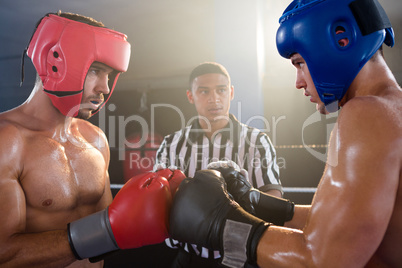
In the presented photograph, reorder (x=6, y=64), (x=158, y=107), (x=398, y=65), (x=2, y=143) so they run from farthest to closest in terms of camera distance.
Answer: (x=158, y=107) → (x=6, y=64) → (x=398, y=65) → (x=2, y=143)

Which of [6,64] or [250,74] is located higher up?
[6,64]

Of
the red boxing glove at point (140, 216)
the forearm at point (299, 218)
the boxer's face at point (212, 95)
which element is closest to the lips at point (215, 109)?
the boxer's face at point (212, 95)

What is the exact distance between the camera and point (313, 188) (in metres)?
3.36

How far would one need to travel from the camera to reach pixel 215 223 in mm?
1045

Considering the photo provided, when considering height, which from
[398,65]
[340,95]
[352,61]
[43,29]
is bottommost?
[340,95]

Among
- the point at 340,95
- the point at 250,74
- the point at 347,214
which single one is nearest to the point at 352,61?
the point at 340,95

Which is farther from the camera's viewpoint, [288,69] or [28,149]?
[288,69]

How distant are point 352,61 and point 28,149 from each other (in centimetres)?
151

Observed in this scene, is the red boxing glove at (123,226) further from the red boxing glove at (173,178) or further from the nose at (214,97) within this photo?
the nose at (214,97)

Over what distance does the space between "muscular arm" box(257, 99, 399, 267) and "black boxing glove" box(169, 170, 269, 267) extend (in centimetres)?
11

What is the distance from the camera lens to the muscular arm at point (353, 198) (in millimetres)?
811

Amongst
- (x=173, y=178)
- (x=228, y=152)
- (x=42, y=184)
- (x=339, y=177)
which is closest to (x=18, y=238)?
(x=42, y=184)

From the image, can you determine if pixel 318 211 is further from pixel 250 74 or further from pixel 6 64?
pixel 6 64

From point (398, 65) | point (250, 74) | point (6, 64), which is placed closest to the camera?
point (250, 74)
